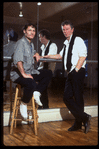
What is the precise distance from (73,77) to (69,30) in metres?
0.70

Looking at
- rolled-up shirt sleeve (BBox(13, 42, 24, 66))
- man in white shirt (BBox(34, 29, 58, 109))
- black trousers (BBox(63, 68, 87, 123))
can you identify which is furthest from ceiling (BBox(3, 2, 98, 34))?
black trousers (BBox(63, 68, 87, 123))

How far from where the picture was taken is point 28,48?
283 centimetres

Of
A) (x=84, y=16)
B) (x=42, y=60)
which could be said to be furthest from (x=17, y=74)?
(x=84, y=16)

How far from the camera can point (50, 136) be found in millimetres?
2652

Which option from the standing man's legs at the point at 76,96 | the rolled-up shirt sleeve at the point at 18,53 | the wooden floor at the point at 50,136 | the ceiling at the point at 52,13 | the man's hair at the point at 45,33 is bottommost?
the wooden floor at the point at 50,136

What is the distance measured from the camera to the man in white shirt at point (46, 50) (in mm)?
3404

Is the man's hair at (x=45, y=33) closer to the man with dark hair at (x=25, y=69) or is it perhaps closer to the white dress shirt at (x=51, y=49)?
the white dress shirt at (x=51, y=49)

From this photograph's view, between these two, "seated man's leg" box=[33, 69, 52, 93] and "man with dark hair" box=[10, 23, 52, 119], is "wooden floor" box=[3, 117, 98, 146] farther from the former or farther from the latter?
"seated man's leg" box=[33, 69, 52, 93]

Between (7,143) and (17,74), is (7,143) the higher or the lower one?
the lower one

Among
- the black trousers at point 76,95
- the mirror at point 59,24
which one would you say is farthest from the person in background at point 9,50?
the black trousers at point 76,95

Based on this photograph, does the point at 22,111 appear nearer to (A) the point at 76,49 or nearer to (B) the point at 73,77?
(B) the point at 73,77

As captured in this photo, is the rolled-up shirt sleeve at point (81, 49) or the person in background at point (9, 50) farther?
the person in background at point (9, 50)

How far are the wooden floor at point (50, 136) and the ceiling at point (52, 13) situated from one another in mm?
1578

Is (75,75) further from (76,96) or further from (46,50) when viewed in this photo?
(46,50)
